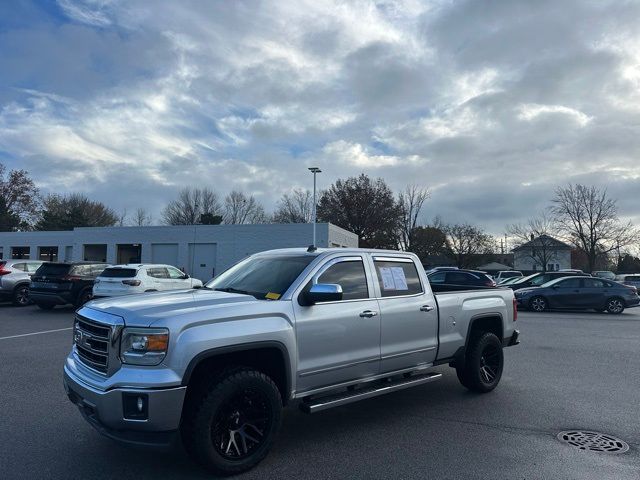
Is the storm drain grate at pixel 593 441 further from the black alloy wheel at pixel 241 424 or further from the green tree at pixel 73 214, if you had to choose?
the green tree at pixel 73 214

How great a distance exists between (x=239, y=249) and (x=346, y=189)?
2929cm

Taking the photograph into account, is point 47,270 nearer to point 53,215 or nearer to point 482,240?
point 53,215

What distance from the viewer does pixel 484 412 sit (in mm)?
5555

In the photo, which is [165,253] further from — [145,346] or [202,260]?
[145,346]

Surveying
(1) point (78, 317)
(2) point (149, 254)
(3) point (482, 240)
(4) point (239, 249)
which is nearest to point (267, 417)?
(1) point (78, 317)

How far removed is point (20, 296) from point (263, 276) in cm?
1621

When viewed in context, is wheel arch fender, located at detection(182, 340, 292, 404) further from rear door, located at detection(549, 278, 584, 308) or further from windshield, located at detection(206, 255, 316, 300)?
rear door, located at detection(549, 278, 584, 308)

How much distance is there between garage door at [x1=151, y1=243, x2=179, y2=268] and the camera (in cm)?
4025

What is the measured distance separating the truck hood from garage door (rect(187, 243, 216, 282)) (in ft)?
114

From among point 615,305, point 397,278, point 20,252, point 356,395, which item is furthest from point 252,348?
point 20,252

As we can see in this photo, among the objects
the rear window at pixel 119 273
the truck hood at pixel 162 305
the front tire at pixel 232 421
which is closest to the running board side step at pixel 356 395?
the front tire at pixel 232 421

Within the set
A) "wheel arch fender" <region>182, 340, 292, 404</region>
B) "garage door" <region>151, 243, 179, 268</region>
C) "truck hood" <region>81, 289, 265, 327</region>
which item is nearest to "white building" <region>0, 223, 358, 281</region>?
"garage door" <region>151, 243, 179, 268</region>

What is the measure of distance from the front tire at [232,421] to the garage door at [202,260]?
116 ft

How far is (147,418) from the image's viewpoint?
3455 mm
